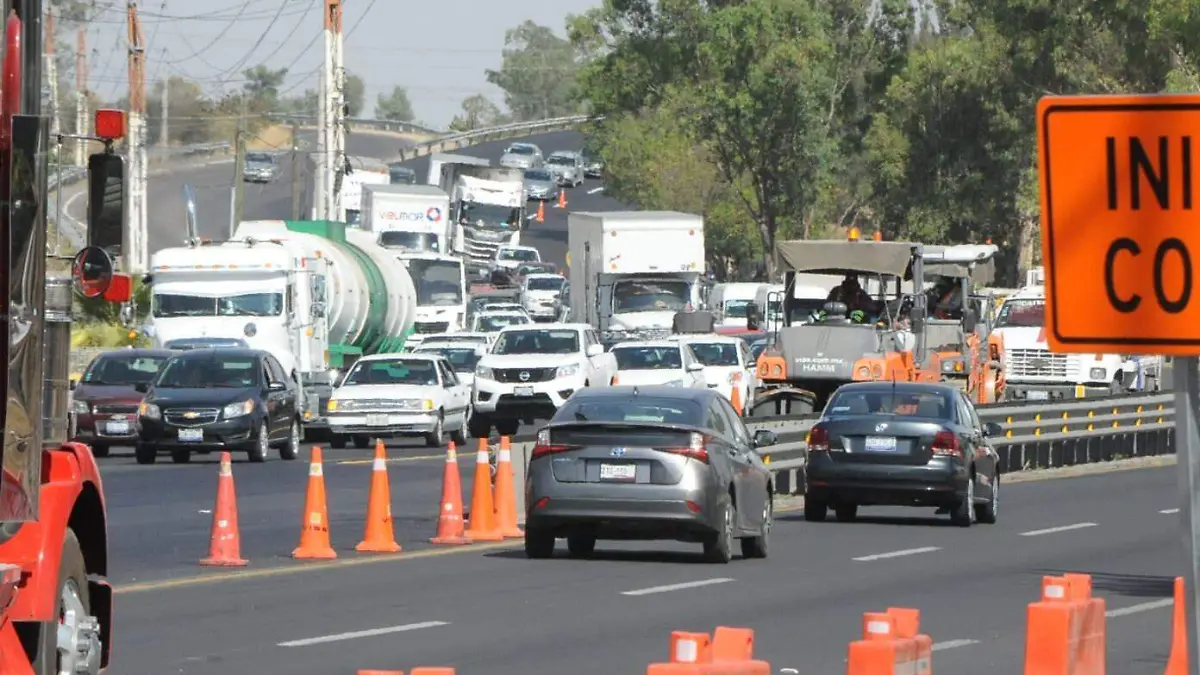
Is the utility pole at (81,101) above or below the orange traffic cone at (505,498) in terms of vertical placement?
above

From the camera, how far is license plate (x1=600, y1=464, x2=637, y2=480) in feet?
65.3

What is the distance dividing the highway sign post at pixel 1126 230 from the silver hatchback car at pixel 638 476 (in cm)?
1320

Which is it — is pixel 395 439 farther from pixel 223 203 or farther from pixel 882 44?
pixel 223 203

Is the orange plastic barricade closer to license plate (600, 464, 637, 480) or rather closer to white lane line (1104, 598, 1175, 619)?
white lane line (1104, 598, 1175, 619)

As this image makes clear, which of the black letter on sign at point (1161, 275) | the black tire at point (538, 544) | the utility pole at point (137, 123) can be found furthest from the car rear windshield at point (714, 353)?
the black letter on sign at point (1161, 275)

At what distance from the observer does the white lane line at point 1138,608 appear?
17000mm

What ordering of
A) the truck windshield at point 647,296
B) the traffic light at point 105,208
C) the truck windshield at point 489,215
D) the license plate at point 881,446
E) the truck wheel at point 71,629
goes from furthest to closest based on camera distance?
the truck windshield at point 489,215 < the truck windshield at point 647,296 < the license plate at point 881,446 < the truck wheel at point 71,629 < the traffic light at point 105,208

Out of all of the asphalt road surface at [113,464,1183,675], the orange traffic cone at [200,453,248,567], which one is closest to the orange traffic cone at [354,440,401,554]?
the asphalt road surface at [113,464,1183,675]

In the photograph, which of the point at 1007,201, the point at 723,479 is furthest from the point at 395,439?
the point at 1007,201

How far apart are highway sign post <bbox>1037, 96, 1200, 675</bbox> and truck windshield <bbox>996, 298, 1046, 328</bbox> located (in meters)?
42.1

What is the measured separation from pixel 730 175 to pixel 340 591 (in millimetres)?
62765

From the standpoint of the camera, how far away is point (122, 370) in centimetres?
3741

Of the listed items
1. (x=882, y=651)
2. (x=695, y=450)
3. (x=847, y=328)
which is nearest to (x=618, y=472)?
(x=695, y=450)

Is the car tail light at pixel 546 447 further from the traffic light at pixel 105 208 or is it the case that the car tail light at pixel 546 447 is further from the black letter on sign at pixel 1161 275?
the black letter on sign at pixel 1161 275
